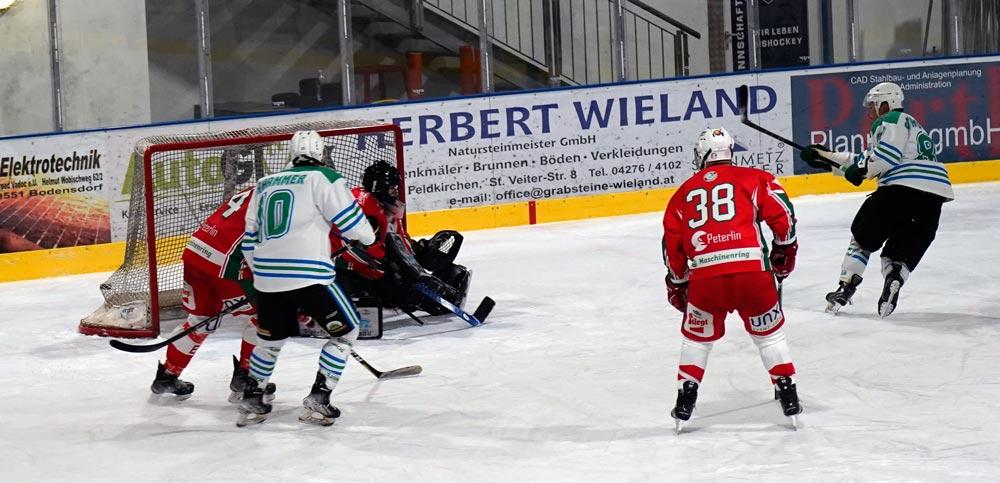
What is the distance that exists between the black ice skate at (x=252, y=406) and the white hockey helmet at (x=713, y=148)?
1.77 m

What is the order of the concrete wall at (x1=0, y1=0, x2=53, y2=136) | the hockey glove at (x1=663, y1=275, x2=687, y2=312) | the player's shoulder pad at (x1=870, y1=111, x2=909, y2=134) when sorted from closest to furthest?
the hockey glove at (x1=663, y1=275, x2=687, y2=312), the player's shoulder pad at (x1=870, y1=111, x2=909, y2=134), the concrete wall at (x1=0, y1=0, x2=53, y2=136)

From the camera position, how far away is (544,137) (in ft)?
35.0

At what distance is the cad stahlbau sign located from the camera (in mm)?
11141

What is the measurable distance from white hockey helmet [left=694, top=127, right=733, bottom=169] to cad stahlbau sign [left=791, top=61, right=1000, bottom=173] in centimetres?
650

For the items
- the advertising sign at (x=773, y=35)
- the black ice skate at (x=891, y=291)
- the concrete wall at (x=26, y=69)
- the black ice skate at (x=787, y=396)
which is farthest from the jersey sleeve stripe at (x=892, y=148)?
the concrete wall at (x=26, y=69)

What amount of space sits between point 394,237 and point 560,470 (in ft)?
8.82

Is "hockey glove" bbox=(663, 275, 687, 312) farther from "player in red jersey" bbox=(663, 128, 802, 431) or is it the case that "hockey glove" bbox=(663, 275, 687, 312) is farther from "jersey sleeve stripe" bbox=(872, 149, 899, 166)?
"jersey sleeve stripe" bbox=(872, 149, 899, 166)

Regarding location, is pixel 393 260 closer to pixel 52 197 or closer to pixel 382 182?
pixel 382 182

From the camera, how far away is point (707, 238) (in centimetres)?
464

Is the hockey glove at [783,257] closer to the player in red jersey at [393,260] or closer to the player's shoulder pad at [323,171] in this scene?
the player's shoulder pad at [323,171]

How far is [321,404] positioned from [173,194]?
2.65m

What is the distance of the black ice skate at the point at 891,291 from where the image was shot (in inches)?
268

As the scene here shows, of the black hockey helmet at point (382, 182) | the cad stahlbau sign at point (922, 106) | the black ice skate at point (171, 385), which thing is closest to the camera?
the black ice skate at point (171, 385)

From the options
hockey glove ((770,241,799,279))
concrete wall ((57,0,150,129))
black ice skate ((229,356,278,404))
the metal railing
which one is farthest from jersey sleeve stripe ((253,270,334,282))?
the metal railing
